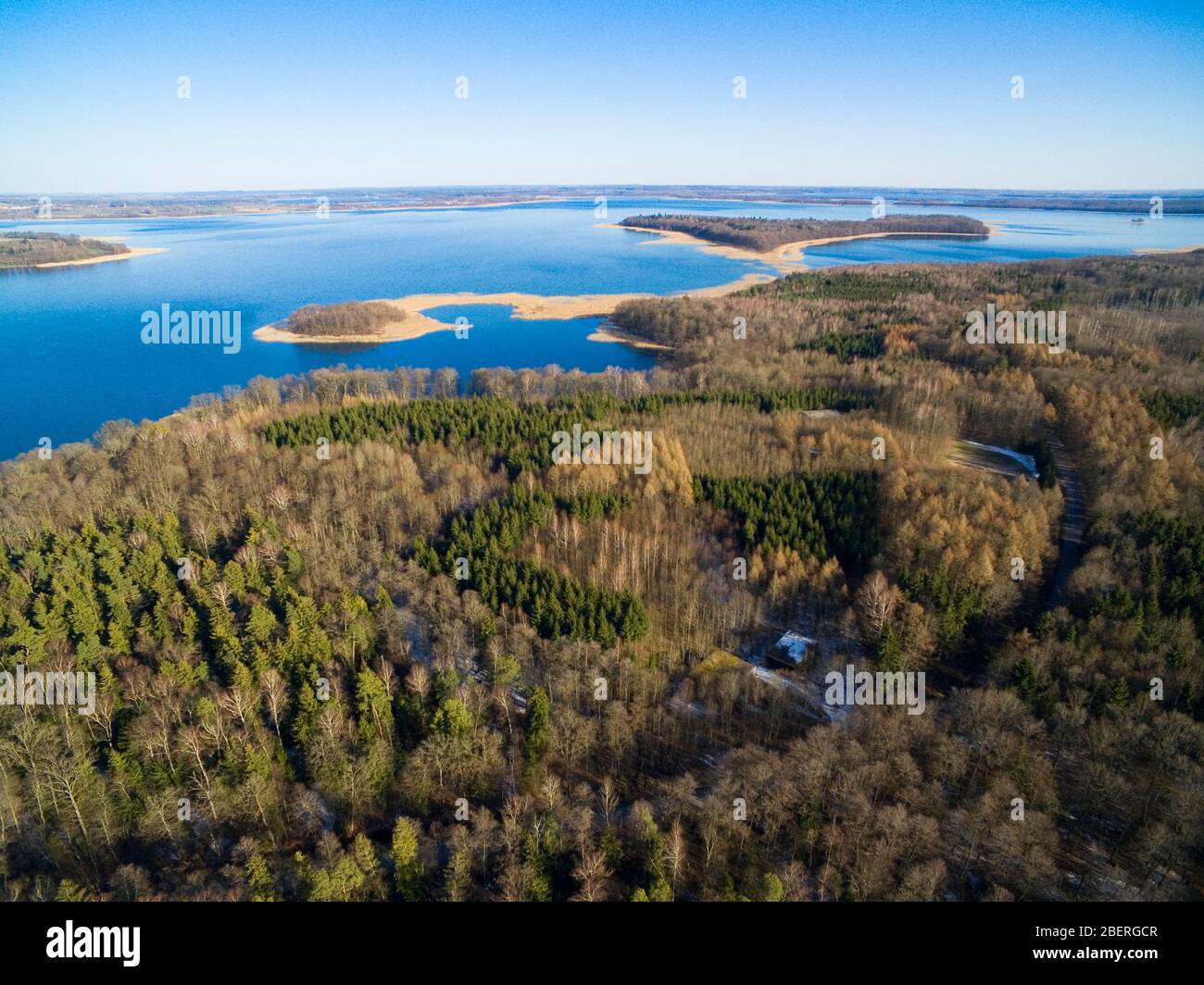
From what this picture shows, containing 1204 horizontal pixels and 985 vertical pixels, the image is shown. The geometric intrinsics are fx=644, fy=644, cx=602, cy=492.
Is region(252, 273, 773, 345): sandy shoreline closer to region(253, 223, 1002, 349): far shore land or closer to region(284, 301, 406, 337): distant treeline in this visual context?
region(253, 223, 1002, 349): far shore land

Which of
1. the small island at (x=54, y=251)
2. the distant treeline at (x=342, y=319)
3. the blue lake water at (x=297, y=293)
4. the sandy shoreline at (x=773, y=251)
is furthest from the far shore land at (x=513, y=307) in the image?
the small island at (x=54, y=251)

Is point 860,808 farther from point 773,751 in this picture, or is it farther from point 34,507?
point 34,507

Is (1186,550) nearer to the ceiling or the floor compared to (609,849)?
nearer to the ceiling

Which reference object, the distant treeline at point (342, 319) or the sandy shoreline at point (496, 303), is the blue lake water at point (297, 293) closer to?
the sandy shoreline at point (496, 303)

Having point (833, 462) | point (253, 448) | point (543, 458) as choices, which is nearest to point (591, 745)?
point (543, 458)

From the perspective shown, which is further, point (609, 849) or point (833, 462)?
point (833, 462)

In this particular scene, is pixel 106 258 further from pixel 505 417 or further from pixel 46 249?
pixel 505 417

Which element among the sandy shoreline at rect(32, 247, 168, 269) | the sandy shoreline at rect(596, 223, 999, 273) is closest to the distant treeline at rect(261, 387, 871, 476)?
the sandy shoreline at rect(596, 223, 999, 273)
